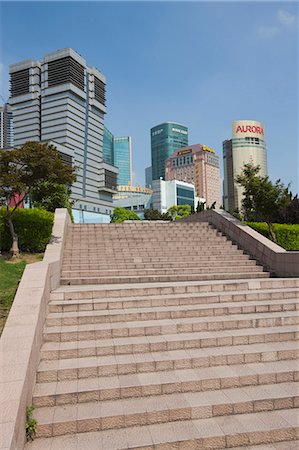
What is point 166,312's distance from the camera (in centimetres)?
603

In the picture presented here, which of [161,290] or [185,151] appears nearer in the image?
[161,290]

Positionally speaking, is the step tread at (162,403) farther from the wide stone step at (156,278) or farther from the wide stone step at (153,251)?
the wide stone step at (153,251)

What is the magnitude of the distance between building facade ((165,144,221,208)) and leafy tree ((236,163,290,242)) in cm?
14872

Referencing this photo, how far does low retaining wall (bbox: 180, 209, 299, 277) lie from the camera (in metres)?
9.05

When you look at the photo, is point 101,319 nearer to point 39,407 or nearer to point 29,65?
point 39,407

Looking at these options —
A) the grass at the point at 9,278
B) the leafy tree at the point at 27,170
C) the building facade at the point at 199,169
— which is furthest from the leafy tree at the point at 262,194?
the building facade at the point at 199,169

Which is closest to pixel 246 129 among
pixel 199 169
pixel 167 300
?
pixel 199 169

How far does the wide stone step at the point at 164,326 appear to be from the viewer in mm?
5324

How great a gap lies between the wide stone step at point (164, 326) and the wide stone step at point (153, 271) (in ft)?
10.00

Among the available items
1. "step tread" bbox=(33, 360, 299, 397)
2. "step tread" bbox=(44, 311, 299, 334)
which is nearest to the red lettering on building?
"step tread" bbox=(44, 311, 299, 334)

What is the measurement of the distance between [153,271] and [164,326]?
3.55 metres

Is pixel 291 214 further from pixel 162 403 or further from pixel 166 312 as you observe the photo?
pixel 162 403

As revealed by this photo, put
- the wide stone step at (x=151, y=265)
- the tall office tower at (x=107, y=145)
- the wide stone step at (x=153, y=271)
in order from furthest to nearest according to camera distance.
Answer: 1. the tall office tower at (x=107, y=145)
2. the wide stone step at (x=151, y=265)
3. the wide stone step at (x=153, y=271)

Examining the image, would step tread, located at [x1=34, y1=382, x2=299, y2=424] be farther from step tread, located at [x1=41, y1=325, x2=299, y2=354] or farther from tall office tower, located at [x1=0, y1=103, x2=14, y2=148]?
tall office tower, located at [x1=0, y1=103, x2=14, y2=148]
